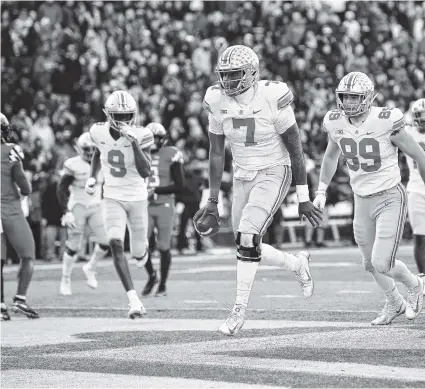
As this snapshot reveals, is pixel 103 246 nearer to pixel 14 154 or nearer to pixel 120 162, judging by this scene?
pixel 120 162

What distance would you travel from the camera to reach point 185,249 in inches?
821

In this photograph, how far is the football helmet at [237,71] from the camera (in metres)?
7.82

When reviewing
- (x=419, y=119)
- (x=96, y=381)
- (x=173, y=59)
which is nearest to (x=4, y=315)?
(x=419, y=119)

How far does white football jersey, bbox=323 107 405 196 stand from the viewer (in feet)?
27.6

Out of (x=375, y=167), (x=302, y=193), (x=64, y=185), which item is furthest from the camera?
(x=64, y=185)

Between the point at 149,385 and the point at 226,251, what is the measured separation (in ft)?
46.6

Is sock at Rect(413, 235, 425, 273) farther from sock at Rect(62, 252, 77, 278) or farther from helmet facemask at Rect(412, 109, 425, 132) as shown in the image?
sock at Rect(62, 252, 77, 278)

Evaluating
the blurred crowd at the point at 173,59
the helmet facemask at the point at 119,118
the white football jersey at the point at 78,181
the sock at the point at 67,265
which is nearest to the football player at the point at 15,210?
the helmet facemask at the point at 119,118

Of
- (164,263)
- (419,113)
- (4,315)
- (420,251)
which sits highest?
(419,113)

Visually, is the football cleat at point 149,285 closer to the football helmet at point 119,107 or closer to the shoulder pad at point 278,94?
the football helmet at point 119,107

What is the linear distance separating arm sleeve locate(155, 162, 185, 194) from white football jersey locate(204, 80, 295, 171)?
16.3ft

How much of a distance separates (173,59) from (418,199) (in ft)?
38.2

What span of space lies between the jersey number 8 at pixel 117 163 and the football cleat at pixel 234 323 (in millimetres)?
3417

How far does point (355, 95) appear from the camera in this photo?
837 cm
